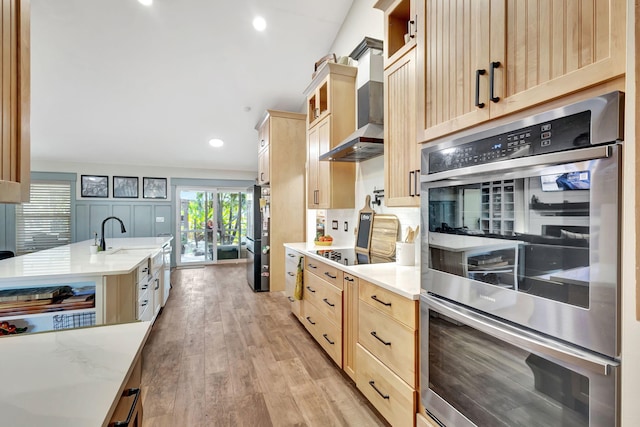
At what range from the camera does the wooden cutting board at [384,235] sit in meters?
2.61

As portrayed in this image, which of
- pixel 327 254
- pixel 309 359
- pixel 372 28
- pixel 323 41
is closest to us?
pixel 309 359

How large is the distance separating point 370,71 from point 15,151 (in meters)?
2.57

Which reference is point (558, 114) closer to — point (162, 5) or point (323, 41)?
point (323, 41)

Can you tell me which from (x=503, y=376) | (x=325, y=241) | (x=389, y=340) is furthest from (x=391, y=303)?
(x=325, y=241)

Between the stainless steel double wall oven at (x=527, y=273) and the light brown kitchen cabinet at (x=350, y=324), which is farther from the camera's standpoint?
the light brown kitchen cabinet at (x=350, y=324)

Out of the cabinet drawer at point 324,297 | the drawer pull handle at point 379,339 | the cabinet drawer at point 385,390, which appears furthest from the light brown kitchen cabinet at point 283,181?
the drawer pull handle at point 379,339

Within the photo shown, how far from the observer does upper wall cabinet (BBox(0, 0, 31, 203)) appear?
0.64 m

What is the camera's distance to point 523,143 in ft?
3.40

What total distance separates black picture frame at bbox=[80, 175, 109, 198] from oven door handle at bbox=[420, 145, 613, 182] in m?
7.31

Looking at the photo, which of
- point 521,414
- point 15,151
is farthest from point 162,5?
point 521,414

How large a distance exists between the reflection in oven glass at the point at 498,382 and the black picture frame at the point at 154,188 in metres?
6.89

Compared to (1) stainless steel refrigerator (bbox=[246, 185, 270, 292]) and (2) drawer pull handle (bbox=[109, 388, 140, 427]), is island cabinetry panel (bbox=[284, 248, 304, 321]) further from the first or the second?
(2) drawer pull handle (bbox=[109, 388, 140, 427])

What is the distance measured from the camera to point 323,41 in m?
3.90

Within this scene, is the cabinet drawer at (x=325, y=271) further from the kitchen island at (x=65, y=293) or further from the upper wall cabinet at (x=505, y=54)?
the kitchen island at (x=65, y=293)
